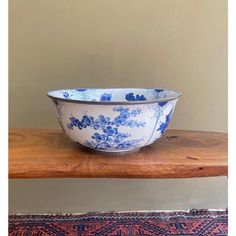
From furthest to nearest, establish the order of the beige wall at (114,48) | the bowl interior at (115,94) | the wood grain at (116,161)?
the beige wall at (114,48) → the bowl interior at (115,94) → the wood grain at (116,161)

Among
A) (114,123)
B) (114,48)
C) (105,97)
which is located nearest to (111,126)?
(114,123)

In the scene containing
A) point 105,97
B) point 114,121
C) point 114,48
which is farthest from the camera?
point 114,48

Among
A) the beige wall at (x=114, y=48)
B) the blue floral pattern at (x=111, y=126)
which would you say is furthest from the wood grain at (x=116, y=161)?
the beige wall at (x=114, y=48)

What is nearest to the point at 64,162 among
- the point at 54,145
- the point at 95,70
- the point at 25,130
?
the point at 54,145

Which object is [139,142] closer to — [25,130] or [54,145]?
[54,145]

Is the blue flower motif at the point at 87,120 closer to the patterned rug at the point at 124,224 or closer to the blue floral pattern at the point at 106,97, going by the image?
the blue floral pattern at the point at 106,97

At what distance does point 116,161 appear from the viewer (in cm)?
49

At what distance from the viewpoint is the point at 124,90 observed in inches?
25.7

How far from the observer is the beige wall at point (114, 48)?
778 mm

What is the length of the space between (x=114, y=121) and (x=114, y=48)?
0.35 metres

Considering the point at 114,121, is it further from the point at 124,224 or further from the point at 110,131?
the point at 124,224

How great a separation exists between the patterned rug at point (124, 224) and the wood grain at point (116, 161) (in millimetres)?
318
